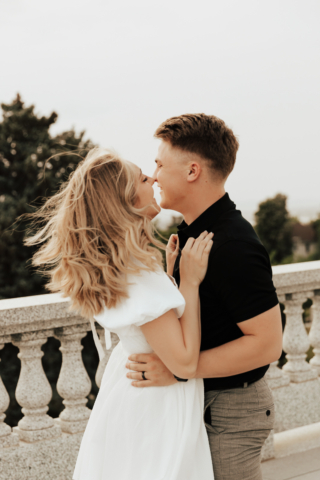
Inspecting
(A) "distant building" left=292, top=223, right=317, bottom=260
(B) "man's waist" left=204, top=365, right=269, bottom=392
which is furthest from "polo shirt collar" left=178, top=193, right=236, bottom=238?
(A) "distant building" left=292, top=223, right=317, bottom=260

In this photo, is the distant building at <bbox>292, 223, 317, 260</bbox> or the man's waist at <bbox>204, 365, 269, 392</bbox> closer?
the man's waist at <bbox>204, 365, 269, 392</bbox>

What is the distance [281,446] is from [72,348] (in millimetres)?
1776

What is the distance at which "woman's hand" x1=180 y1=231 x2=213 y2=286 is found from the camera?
2.07m

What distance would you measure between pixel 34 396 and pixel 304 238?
95.5m

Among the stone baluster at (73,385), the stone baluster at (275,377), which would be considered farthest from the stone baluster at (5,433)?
the stone baluster at (275,377)

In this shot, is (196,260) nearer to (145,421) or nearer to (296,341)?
(145,421)

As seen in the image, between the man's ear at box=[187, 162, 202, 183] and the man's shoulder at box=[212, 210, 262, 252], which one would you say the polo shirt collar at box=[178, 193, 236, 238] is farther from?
the man's ear at box=[187, 162, 202, 183]

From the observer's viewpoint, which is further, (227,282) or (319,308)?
(319,308)

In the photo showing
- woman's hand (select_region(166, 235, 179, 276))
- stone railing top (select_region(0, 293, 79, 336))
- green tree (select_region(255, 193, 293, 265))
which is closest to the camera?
woman's hand (select_region(166, 235, 179, 276))

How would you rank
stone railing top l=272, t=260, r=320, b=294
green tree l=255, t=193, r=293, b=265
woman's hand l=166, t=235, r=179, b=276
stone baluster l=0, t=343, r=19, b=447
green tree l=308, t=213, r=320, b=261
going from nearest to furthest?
woman's hand l=166, t=235, r=179, b=276 < stone baluster l=0, t=343, r=19, b=447 < stone railing top l=272, t=260, r=320, b=294 < green tree l=308, t=213, r=320, b=261 < green tree l=255, t=193, r=293, b=265

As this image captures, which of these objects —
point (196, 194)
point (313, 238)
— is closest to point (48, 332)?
point (196, 194)

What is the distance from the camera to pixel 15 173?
2845 centimetres

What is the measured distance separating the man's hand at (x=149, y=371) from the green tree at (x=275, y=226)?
7894 centimetres

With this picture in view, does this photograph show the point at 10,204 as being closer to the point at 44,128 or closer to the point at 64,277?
the point at 44,128
